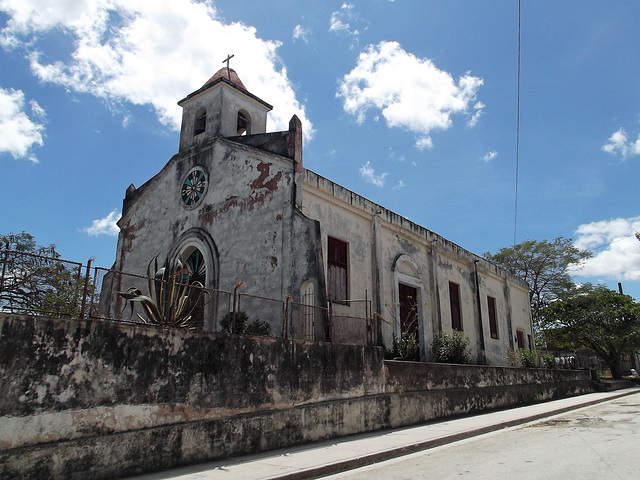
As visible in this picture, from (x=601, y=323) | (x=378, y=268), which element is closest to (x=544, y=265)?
(x=601, y=323)

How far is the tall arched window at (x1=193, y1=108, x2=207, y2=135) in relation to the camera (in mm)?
15852

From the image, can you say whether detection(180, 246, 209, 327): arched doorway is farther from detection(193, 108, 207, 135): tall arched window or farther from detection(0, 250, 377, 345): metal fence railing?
detection(193, 108, 207, 135): tall arched window

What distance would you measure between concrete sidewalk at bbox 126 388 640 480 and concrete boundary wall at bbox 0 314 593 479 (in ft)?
1.16

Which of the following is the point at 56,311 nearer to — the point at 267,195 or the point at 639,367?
the point at 267,195

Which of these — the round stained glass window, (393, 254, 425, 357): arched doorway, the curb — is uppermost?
the round stained glass window

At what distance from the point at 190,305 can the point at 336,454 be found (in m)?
5.10

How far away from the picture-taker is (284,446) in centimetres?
874

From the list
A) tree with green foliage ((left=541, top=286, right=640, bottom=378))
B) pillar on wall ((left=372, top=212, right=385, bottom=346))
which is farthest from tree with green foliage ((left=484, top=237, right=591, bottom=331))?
pillar on wall ((left=372, top=212, right=385, bottom=346))

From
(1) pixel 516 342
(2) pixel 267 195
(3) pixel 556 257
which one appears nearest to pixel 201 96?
(2) pixel 267 195

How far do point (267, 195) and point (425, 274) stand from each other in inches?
301

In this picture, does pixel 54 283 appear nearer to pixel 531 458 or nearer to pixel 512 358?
pixel 531 458

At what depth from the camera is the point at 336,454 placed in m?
7.96

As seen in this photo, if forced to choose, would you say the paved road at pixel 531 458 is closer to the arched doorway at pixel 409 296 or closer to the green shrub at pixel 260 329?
the green shrub at pixel 260 329

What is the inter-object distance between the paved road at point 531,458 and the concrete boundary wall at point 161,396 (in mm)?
1881
